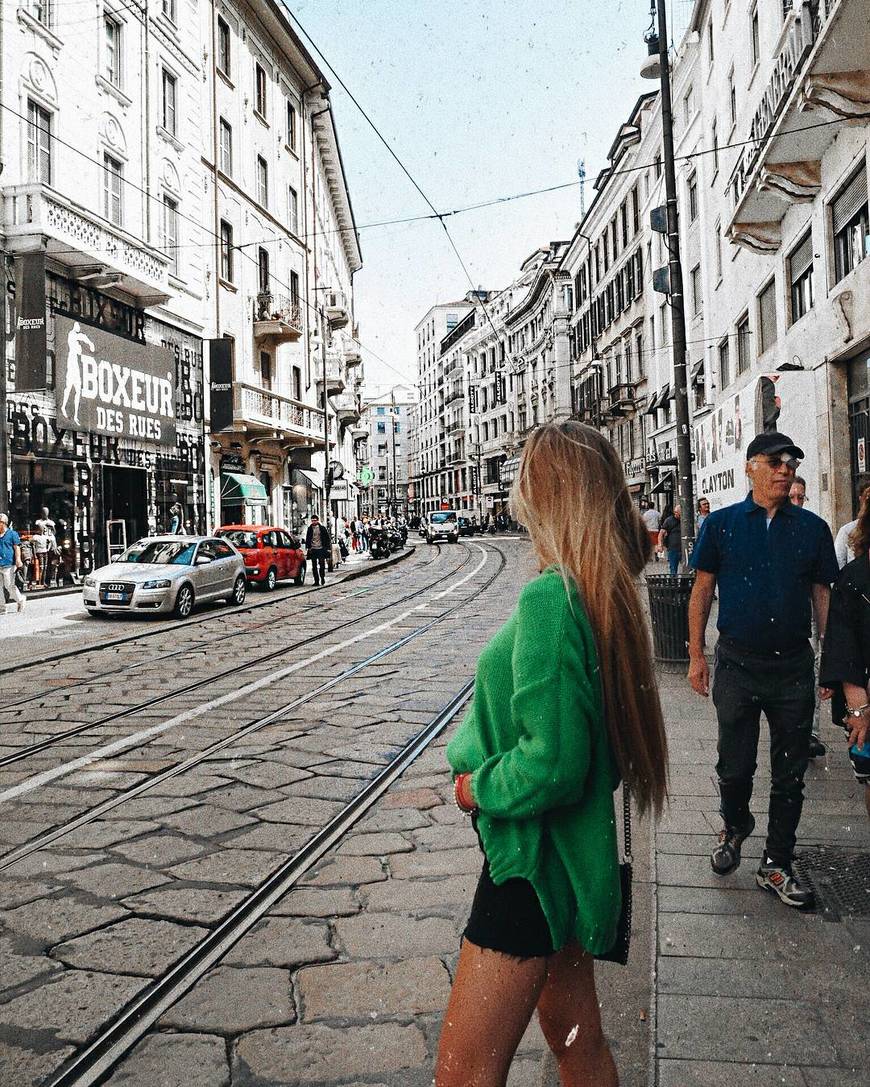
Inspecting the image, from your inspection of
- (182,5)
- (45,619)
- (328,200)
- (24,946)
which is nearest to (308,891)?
(24,946)

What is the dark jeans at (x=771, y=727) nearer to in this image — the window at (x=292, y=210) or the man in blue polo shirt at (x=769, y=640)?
the man in blue polo shirt at (x=769, y=640)

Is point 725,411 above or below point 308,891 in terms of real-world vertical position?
above

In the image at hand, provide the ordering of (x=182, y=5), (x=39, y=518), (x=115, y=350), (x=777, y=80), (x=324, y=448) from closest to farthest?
(x=777, y=80)
(x=39, y=518)
(x=115, y=350)
(x=182, y=5)
(x=324, y=448)

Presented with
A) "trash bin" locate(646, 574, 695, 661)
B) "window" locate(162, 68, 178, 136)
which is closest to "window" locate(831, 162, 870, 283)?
"trash bin" locate(646, 574, 695, 661)

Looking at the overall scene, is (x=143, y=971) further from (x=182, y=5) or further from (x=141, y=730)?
(x=182, y=5)

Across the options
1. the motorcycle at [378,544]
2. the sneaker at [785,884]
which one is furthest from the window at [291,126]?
the sneaker at [785,884]

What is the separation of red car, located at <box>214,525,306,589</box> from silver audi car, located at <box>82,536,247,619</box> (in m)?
3.21

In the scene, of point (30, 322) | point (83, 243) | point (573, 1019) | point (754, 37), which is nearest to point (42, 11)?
point (83, 243)

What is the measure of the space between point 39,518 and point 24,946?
16.8m

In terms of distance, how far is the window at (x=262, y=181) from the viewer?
32.0 metres

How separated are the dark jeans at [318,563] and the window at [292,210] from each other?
1733 centimetres

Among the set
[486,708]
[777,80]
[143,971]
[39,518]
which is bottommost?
[143,971]

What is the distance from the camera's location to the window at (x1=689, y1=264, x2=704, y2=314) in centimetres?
2772

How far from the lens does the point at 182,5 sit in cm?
2531
